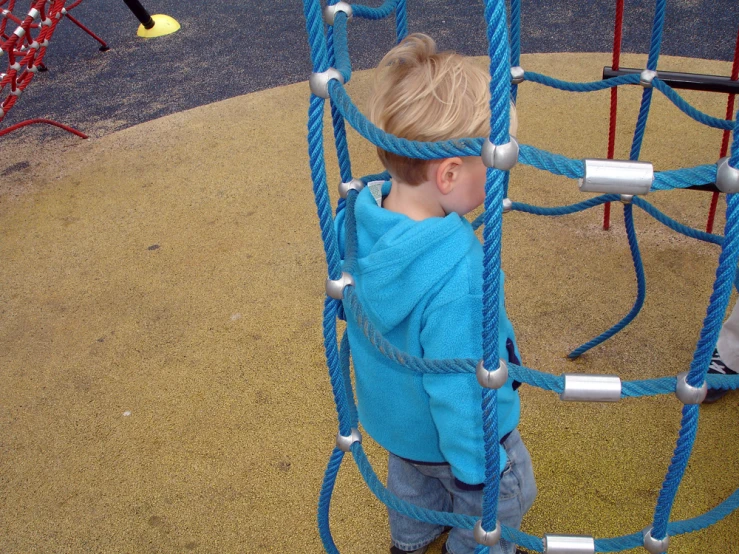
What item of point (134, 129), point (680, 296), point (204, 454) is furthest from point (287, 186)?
point (680, 296)

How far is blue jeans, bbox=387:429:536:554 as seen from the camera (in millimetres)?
944

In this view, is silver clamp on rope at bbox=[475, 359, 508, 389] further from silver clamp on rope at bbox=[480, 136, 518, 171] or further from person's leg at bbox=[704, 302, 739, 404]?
person's leg at bbox=[704, 302, 739, 404]

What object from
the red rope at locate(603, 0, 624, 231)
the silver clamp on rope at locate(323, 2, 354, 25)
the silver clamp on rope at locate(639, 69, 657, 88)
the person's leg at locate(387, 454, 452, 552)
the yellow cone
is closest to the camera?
the silver clamp on rope at locate(323, 2, 354, 25)

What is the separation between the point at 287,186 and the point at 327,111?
50 centimetres

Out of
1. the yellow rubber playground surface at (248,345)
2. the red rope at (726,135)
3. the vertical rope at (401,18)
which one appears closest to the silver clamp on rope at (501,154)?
the vertical rope at (401,18)

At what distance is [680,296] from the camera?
62.1 inches

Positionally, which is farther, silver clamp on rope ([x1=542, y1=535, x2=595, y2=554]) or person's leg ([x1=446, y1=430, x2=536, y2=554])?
person's leg ([x1=446, y1=430, x2=536, y2=554])

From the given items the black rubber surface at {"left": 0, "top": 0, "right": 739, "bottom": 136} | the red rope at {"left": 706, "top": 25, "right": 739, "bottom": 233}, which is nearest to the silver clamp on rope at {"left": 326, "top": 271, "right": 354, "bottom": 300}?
the red rope at {"left": 706, "top": 25, "right": 739, "bottom": 233}

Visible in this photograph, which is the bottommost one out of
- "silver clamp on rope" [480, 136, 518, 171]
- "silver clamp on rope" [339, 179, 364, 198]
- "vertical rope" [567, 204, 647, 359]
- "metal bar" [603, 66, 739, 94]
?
"vertical rope" [567, 204, 647, 359]

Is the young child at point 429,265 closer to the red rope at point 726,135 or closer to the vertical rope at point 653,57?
the vertical rope at point 653,57

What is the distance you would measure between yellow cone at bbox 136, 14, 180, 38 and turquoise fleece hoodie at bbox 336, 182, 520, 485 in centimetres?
295

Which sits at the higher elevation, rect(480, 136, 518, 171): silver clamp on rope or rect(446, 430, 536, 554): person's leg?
rect(480, 136, 518, 171): silver clamp on rope

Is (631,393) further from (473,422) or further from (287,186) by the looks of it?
(287,186)

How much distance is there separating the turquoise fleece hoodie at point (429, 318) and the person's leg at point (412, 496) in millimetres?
151
